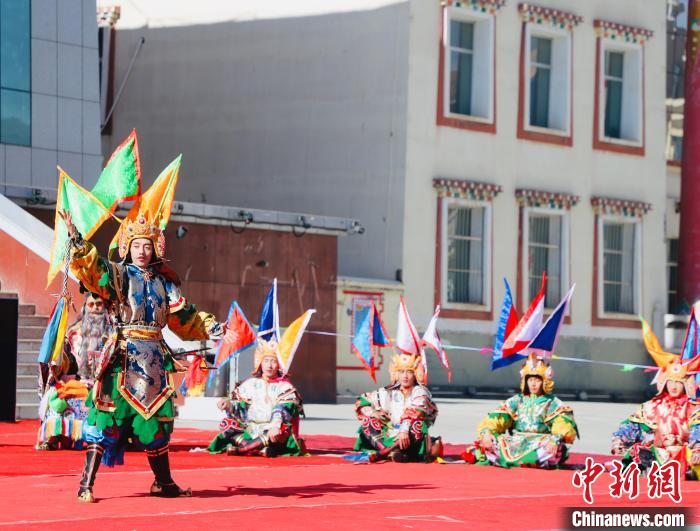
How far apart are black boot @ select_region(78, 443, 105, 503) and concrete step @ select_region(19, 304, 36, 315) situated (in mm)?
11436

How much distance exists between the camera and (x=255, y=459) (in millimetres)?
15828

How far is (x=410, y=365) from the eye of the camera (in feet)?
53.0

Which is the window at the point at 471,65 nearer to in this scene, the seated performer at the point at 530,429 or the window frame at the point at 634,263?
the window frame at the point at 634,263

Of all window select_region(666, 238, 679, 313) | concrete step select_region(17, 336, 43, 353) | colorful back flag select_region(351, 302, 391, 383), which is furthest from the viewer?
window select_region(666, 238, 679, 313)

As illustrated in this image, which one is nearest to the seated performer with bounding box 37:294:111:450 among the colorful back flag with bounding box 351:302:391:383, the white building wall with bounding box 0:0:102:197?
the colorful back flag with bounding box 351:302:391:383

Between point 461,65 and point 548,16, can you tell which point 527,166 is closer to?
point 461,65

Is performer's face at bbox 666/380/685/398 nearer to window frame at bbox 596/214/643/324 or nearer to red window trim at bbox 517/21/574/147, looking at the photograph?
red window trim at bbox 517/21/574/147

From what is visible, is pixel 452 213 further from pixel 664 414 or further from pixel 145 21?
pixel 664 414

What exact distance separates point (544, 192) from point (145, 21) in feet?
28.3

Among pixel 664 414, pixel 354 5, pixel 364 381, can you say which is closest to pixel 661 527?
pixel 664 414

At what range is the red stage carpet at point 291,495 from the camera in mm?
10086

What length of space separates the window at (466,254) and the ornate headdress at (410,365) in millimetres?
14727

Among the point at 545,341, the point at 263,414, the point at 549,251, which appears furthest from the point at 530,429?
the point at 549,251

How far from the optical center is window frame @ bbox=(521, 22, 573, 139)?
3183 cm
